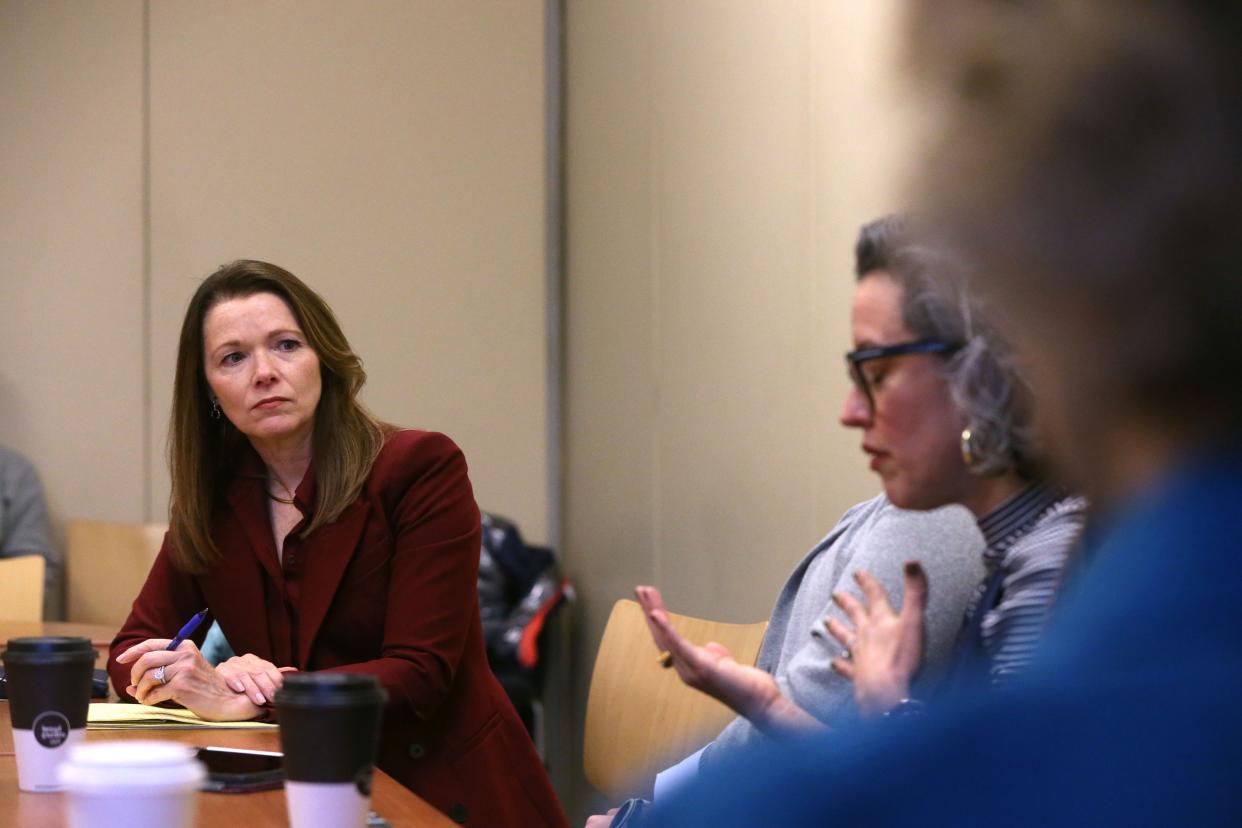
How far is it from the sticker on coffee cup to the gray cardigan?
75cm

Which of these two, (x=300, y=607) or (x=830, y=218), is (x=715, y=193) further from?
(x=300, y=607)

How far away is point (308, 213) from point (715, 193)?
8.36 ft

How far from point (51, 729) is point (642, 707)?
1.48 meters

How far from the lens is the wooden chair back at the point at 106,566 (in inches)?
200

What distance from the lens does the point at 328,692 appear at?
1148 millimetres

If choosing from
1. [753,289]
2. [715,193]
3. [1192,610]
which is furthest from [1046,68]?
[715,193]

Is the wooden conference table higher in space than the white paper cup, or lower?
lower

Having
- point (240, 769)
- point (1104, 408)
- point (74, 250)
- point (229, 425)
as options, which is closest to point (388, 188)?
point (74, 250)

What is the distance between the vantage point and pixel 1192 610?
58 cm

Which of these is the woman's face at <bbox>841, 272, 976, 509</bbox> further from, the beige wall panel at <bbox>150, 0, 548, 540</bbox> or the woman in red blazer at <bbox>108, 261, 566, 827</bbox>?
the beige wall panel at <bbox>150, 0, 548, 540</bbox>

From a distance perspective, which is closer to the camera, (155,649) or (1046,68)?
(1046,68)

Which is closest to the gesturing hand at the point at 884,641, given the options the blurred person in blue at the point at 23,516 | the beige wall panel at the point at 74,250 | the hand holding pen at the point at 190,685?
the hand holding pen at the point at 190,685

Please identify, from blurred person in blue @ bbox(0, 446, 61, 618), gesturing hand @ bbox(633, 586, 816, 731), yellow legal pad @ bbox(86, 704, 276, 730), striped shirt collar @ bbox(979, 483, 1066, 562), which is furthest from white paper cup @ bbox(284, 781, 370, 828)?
blurred person in blue @ bbox(0, 446, 61, 618)

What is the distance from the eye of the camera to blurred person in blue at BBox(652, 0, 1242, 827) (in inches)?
22.2
